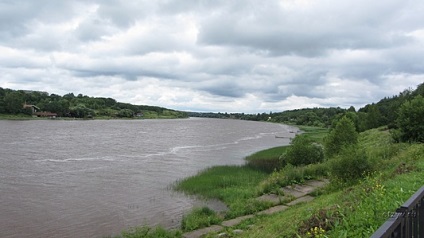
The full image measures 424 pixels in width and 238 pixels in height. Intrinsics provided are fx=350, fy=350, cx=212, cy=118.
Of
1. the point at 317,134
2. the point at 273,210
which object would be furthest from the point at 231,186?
the point at 317,134

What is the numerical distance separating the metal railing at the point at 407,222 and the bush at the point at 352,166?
1472cm

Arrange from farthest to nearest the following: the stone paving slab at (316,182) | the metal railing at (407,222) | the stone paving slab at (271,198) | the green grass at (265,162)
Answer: the green grass at (265,162) < the stone paving slab at (316,182) < the stone paving slab at (271,198) < the metal railing at (407,222)

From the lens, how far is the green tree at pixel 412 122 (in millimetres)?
35531

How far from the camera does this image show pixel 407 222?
412 cm

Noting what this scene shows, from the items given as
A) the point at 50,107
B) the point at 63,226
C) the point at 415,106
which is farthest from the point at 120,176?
the point at 50,107

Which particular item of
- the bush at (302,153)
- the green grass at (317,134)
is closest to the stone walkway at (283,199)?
the bush at (302,153)

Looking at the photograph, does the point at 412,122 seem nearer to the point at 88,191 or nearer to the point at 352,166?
the point at 352,166

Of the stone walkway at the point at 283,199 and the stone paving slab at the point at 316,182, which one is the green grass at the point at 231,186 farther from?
the stone paving slab at the point at 316,182

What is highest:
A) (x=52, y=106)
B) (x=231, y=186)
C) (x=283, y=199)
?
(x=52, y=106)

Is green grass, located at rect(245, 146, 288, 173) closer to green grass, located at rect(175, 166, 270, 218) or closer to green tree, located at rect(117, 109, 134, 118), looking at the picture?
green grass, located at rect(175, 166, 270, 218)

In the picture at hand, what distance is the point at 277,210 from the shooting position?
17750mm

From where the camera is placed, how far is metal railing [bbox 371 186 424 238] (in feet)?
11.5

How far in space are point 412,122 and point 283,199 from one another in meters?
23.7

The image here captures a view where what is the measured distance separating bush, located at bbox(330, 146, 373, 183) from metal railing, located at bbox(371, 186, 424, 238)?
14.7m
